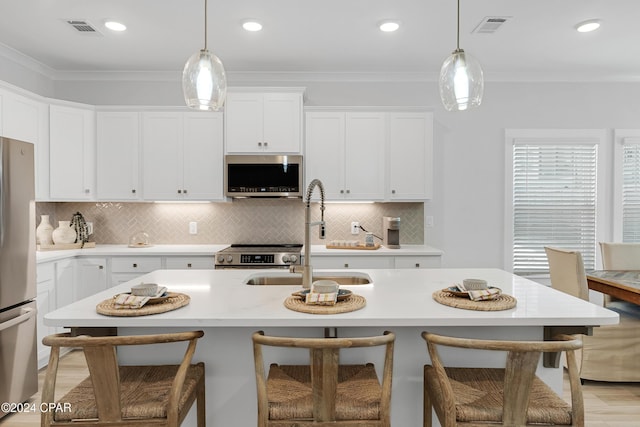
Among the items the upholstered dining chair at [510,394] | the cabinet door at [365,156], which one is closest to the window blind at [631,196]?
the cabinet door at [365,156]

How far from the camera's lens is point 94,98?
14.4 feet

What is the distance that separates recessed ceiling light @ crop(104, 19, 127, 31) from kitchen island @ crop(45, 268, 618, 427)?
2216 millimetres

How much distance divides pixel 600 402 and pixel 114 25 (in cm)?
452

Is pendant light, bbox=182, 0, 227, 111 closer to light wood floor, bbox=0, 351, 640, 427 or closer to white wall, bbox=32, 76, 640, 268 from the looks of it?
light wood floor, bbox=0, 351, 640, 427

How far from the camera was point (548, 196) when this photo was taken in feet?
14.7

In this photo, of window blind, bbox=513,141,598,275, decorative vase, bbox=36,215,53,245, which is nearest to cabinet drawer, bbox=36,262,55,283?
decorative vase, bbox=36,215,53,245

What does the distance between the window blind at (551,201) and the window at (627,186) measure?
241 mm

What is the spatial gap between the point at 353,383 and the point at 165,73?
391cm

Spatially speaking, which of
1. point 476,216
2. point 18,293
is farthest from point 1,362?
point 476,216

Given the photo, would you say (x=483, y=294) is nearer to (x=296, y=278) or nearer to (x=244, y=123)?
(x=296, y=278)

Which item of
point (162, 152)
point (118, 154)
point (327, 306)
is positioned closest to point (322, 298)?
point (327, 306)

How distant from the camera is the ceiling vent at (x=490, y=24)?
3105 millimetres

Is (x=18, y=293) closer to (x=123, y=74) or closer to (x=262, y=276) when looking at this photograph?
(x=262, y=276)

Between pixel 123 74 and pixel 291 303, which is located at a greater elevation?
pixel 123 74
